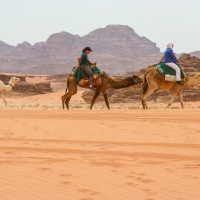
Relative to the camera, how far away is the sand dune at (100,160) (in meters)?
5.28

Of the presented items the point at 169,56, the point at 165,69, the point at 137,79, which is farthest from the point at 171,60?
the point at 137,79

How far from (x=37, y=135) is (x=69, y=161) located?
306 centimetres

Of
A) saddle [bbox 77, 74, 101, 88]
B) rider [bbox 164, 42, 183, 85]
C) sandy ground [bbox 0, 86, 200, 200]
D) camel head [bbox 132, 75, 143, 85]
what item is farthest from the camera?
camel head [bbox 132, 75, 143, 85]

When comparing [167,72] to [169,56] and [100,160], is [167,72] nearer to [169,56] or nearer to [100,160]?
[169,56]

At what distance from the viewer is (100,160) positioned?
700 cm

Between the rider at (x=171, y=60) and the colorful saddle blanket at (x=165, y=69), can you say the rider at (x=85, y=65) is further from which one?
the rider at (x=171, y=60)

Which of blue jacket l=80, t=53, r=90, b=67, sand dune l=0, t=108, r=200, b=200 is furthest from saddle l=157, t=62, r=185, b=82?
sand dune l=0, t=108, r=200, b=200

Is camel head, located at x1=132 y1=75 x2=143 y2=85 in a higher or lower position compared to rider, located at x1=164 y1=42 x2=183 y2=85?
lower

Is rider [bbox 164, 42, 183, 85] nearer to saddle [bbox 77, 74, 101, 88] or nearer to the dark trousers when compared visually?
saddle [bbox 77, 74, 101, 88]

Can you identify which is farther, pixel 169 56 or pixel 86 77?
pixel 86 77

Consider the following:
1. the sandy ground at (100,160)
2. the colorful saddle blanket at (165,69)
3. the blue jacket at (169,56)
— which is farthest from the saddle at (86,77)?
the sandy ground at (100,160)

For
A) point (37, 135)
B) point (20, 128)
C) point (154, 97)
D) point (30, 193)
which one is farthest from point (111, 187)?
point (154, 97)

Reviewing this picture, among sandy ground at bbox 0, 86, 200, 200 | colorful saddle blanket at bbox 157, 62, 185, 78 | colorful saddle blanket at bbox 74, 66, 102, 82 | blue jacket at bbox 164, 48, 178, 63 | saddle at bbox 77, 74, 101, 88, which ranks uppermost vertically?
blue jacket at bbox 164, 48, 178, 63

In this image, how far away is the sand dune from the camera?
5281 millimetres
